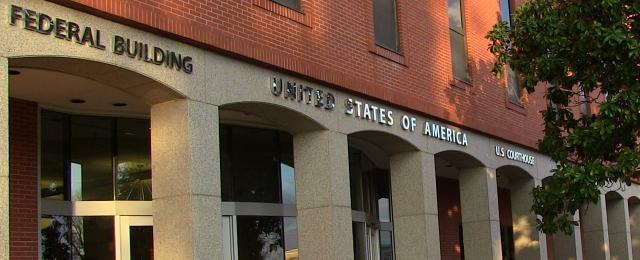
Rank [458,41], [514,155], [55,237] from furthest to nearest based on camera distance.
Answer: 1. [514,155]
2. [458,41]
3. [55,237]

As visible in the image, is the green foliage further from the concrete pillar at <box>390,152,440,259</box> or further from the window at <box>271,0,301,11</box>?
the window at <box>271,0,301,11</box>

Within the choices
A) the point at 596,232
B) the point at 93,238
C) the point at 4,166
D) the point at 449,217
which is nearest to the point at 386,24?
the point at 93,238

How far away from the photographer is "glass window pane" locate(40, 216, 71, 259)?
35.7ft

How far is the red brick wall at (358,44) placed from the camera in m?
9.13

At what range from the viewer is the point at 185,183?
8.85m

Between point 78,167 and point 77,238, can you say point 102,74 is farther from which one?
point 77,238

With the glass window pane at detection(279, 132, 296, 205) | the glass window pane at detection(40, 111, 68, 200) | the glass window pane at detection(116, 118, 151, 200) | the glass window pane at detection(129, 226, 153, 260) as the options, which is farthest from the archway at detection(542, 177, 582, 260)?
the glass window pane at detection(40, 111, 68, 200)

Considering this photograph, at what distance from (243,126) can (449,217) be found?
32.2ft

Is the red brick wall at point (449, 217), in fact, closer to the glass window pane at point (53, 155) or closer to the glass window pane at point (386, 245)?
the glass window pane at point (386, 245)

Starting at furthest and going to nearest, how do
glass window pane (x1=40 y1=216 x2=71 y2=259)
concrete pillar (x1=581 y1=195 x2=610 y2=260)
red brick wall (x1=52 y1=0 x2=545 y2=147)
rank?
concrete pillar (x1=581 y1=195 x2=610 y2=260), glass window pane (x1=40 y1=216 x2=71 y2=259), red brick wall (x1=52 y1=0 x2=545 y2=147)

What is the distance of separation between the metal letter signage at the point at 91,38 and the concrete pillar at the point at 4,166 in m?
0.49

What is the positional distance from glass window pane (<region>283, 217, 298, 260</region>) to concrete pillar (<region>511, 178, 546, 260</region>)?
6348 mm

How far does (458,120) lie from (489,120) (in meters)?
1.69

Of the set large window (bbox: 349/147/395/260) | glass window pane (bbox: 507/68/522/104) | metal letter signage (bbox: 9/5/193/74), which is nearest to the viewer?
metal letter signage (bbox: 9/5/193/74)
